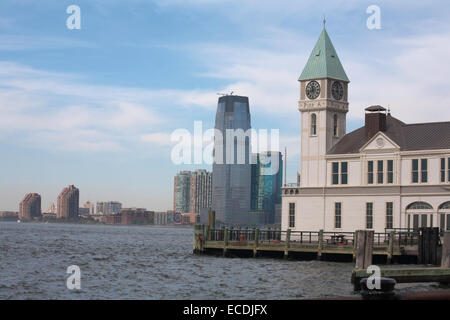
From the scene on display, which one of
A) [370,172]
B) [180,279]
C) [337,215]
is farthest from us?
[337,215]

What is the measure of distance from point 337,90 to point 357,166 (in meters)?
8.86

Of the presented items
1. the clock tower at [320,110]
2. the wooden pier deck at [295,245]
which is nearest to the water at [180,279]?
the wooden pier deck at [295,245]

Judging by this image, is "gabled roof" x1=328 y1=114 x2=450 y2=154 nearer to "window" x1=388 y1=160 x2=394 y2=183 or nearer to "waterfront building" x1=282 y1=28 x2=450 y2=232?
"waterfront building" x1=282 y1=28 x2=450 y2=232

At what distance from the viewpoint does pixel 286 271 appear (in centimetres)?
4959

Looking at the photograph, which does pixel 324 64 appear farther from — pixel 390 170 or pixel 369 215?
pixel 369 215

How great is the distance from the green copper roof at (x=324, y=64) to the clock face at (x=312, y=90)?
621 mm

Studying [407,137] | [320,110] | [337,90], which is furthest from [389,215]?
[337,90]

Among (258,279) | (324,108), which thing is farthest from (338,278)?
(324,108)

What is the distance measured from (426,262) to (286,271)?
9.51 meters

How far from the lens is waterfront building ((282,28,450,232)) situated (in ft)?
204

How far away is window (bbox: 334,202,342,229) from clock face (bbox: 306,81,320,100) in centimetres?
1081

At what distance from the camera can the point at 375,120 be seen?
67.4 metres

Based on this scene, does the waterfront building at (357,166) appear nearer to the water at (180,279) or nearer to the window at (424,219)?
the window at (424,219)
